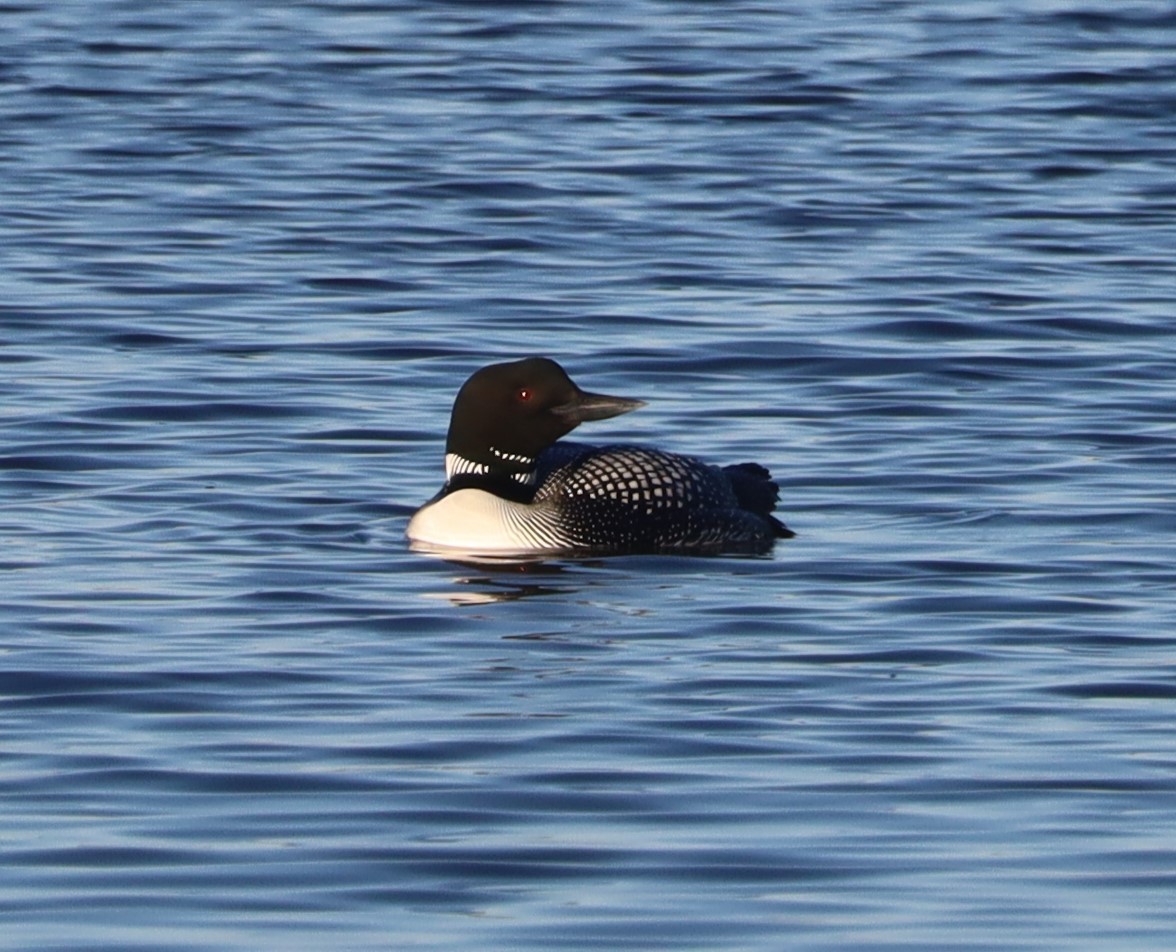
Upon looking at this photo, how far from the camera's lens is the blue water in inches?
217

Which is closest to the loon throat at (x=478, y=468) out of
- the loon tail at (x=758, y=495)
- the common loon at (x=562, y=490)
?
the common loon at (x=562, y=490)

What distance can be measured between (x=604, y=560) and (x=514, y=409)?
23.6 inches

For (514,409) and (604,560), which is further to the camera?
(514,409)

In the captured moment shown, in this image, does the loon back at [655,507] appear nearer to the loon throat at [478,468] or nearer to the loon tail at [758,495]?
the loon tail at [758,495]

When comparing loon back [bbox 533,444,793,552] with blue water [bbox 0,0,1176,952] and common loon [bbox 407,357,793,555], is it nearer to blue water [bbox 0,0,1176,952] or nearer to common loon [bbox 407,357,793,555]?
common loon [bbox 407,357,793,555]

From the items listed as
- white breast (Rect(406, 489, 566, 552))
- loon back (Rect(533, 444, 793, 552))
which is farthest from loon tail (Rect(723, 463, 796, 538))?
white breast (Rect(406, 489, 566, 552))

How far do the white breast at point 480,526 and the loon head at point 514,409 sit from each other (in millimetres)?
219

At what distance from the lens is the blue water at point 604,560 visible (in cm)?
552

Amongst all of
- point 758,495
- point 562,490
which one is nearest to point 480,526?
point 562,490

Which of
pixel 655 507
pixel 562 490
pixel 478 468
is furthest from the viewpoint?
pixel 478 468

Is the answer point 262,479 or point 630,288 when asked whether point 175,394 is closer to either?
point 262,479

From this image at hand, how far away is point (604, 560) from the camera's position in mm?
8875

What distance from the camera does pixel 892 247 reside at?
1455 centimetres

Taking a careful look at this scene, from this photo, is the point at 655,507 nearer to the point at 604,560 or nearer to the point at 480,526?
the point at 604,560
